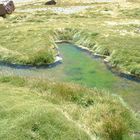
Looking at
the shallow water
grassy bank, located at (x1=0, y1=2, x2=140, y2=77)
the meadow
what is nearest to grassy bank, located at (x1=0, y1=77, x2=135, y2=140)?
the meadow

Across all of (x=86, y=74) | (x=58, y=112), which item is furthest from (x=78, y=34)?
(x=58, y=112)

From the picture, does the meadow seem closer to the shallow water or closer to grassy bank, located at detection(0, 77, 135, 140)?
grassy bank, located at detection(0, 77, 135, 140)

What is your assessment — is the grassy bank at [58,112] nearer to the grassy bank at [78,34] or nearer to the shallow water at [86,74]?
the shallow water at [86,74]

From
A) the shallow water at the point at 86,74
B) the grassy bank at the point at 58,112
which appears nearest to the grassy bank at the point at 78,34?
the shallow water at the point at 86,74

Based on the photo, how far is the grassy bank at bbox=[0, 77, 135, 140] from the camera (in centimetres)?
1727

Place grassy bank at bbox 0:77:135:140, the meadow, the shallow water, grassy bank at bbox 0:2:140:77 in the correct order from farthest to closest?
grassy bank at bbox 0:2:140:77
the shallow water
the meadow
grassy bank at bbox 0:77:135:140

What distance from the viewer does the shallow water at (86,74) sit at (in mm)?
31266

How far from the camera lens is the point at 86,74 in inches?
1436

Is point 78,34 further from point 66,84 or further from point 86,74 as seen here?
point 66,84

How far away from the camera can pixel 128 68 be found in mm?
37000

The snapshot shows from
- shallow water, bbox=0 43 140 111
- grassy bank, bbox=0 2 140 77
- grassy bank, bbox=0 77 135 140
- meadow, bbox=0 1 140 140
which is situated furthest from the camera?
grassy bank, bbox=0 2 140 77

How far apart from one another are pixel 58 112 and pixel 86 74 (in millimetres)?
17775

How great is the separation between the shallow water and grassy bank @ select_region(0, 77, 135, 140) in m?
3.99

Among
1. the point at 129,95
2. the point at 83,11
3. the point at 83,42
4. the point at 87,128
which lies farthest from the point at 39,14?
the point at 87,128
